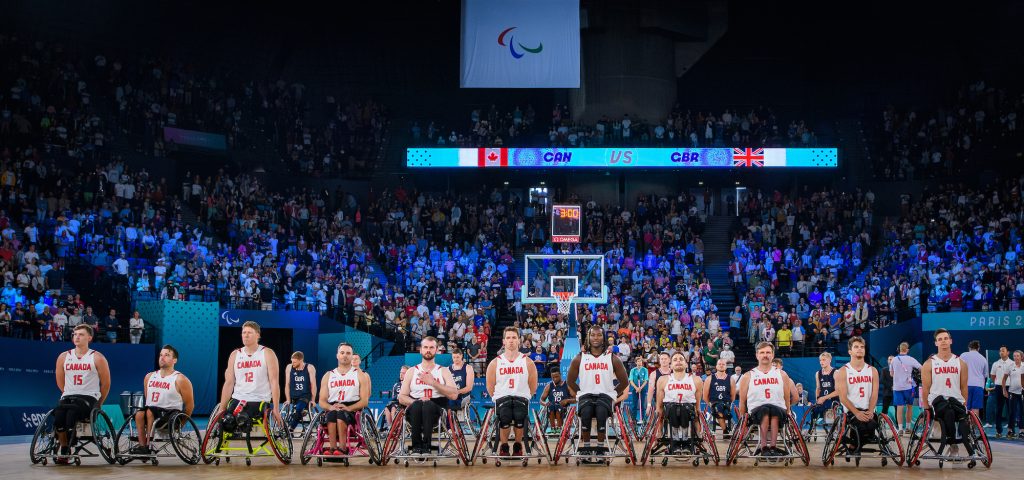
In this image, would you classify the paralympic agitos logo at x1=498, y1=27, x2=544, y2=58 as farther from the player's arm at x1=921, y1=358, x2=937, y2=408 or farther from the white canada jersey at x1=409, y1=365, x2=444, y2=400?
the player's arm at x1=921, y1=358, x2=937, y2=408

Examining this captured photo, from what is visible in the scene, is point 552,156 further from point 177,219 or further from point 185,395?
point 185,395

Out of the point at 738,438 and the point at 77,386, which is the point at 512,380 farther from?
the point at 77,386

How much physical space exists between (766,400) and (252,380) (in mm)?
6775

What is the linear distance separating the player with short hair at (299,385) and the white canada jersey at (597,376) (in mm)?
7239


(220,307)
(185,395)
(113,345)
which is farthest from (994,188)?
(185,395)

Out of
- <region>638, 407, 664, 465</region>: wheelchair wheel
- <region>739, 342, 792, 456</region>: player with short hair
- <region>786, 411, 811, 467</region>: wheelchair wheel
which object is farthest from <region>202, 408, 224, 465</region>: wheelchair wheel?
<region>786, 411, 811, 467</region>: wheelchair wheel

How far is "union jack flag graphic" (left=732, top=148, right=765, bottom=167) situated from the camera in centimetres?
4206

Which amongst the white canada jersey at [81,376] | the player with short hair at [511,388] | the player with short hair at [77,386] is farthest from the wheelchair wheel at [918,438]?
the white canada jersey at [81,376]

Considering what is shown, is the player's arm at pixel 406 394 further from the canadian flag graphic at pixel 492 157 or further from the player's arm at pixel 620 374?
the canadian flag graphic at pixel 492 157

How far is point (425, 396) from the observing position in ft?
47.8

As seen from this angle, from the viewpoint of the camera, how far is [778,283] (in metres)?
36.8

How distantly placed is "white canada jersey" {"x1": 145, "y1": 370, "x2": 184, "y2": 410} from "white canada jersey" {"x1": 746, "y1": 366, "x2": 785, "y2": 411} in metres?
7.66

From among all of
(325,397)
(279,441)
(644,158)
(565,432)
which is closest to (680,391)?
(565,432)

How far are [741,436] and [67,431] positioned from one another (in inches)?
343
